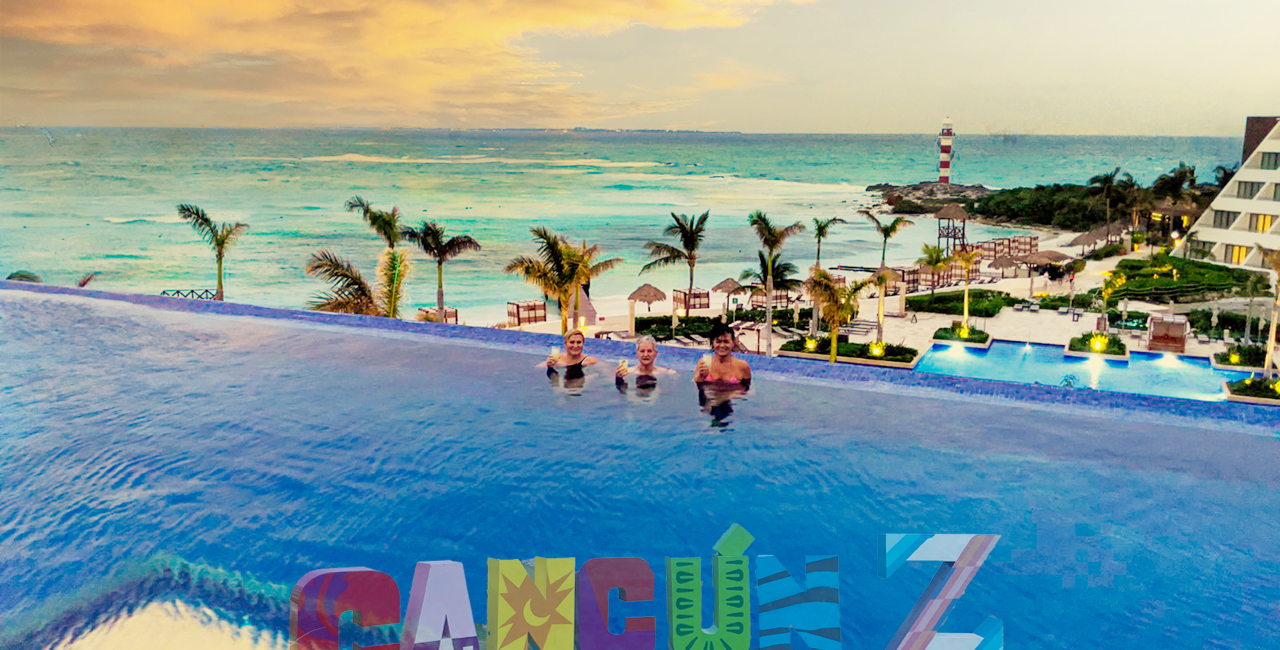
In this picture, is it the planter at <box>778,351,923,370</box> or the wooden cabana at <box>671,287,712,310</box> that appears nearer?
the planter at <box>778,351,923,370</box>

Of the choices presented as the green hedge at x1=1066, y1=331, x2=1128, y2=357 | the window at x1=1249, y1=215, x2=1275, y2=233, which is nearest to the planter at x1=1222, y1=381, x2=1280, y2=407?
the green hedge at x1=1066, y1=331, x2=1128, y2=357

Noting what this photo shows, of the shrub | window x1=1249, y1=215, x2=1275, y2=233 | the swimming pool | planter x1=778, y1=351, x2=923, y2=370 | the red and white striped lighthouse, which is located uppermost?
the red and white striped lighthouse

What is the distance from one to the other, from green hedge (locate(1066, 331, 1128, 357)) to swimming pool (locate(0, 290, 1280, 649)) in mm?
10853

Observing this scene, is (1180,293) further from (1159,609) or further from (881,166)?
(881,166)

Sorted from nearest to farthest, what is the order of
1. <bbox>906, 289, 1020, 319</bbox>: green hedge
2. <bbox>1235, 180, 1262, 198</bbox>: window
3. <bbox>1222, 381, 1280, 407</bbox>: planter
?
1. <bbox>1222, 381, 1280, 407</bbox>: planter
2. <bbox>906, 289, 1020, 319</bbox>: green hedge
3. <bbox>1235, 180, 1262, 198</bbox>: window

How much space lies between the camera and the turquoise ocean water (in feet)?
118

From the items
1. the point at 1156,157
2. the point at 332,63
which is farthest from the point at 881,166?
the point at 332,63

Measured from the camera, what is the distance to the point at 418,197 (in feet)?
223

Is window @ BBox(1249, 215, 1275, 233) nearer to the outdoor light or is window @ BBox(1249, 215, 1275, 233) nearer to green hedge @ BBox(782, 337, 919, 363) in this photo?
the outdoor light

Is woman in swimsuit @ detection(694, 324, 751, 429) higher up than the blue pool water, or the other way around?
woman in swimsuit @ detection(694, 324, 751, 429)

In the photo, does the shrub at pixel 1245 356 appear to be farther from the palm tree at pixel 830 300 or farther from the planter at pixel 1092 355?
the palm tree at pixel 830 300

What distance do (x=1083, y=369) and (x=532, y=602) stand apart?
1449 centimetres

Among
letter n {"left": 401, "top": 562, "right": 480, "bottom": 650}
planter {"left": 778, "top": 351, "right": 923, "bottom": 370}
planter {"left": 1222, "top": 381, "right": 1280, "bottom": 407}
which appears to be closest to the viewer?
letter n {"left": 401, "top": 562, "right": 480, "bottom": 650}

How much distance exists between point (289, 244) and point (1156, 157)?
15232 centimetres
